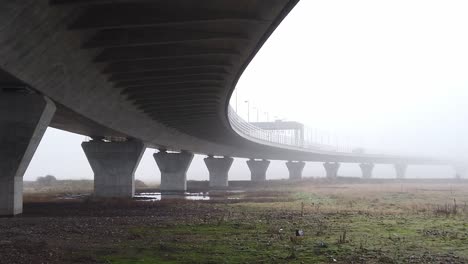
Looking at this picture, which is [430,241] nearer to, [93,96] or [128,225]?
[128,225]

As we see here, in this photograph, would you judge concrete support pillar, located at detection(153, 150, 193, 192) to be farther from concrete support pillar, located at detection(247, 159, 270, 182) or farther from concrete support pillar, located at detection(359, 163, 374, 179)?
concrete support pillar, located at detection(359, 163, 374, 179)

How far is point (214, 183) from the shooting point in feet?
289

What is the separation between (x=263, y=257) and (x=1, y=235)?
9.53 metres

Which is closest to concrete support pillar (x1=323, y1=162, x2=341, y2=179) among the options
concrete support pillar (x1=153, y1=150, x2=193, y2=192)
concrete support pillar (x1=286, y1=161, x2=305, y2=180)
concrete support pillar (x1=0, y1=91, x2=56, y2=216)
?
concrete support pillar (x1=286, y1=161, x2=305, y2=180)

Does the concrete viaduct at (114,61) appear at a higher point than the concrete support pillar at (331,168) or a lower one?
higher

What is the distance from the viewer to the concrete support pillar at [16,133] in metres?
22.0

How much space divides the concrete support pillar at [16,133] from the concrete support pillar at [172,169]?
1709 inches

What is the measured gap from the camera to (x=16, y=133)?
2234cm

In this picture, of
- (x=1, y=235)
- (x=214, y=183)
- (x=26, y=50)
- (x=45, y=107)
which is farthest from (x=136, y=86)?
(x=214, y=183)

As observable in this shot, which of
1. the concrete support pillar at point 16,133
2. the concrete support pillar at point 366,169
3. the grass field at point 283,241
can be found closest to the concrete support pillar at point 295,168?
the concrete support pillar at point 366,169

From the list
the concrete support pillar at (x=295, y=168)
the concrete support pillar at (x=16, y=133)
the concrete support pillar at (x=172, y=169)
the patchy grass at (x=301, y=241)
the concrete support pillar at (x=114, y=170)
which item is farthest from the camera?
the concrete support pillar at (x=295, y=168)

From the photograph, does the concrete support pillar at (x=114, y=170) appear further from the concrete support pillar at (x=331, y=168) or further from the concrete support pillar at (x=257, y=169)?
the concrete support pillar at (x=331, y=168)

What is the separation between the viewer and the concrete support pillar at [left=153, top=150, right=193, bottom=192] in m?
67.7

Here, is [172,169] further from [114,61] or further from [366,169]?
[366,169]
